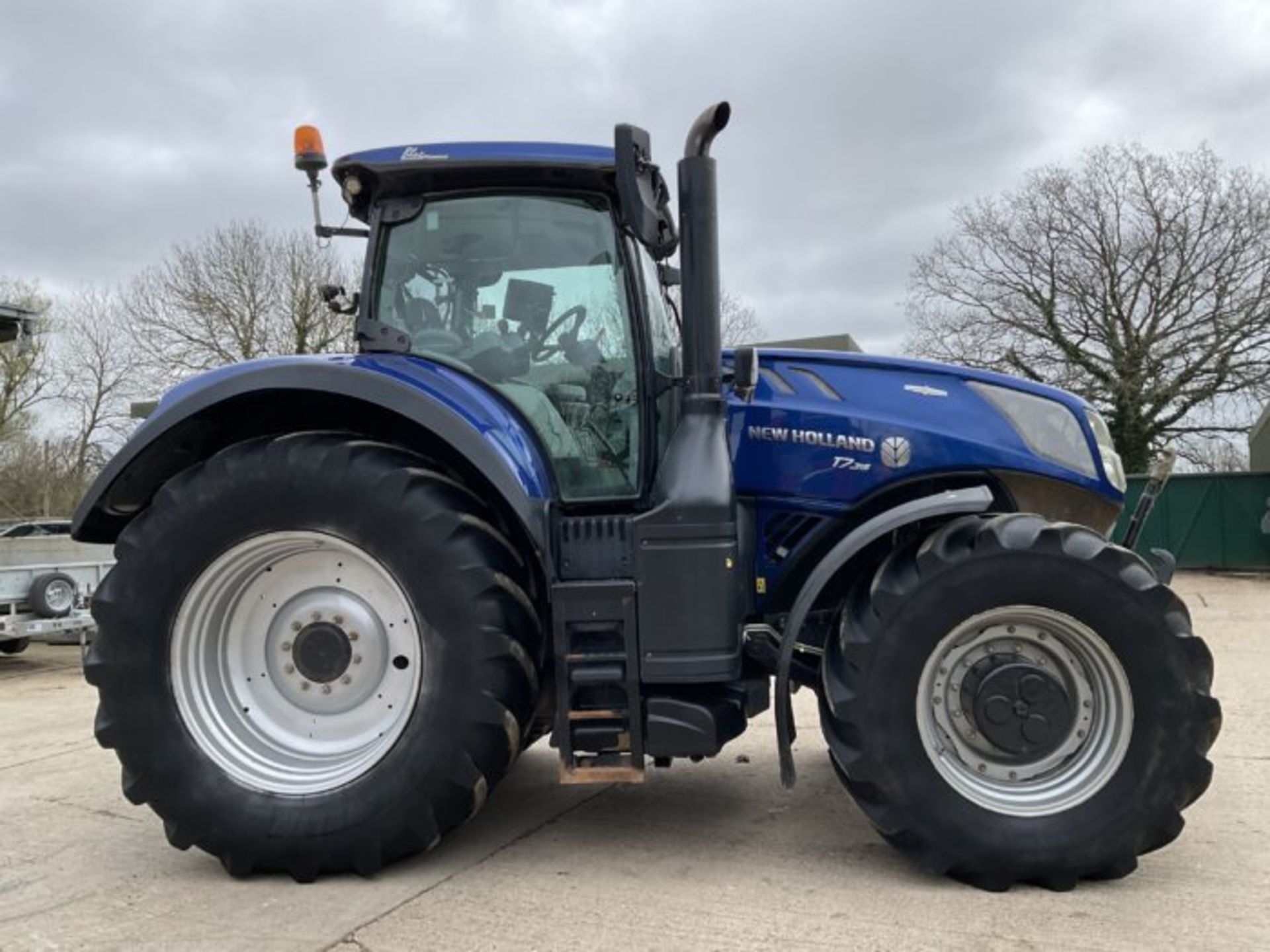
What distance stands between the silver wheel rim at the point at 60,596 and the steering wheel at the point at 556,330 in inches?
284

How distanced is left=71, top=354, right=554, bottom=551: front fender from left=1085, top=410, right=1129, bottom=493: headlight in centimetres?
197

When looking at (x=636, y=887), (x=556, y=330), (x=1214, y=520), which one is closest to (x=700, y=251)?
(x=556, y=330)

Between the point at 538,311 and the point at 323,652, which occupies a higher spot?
the point at 538,311

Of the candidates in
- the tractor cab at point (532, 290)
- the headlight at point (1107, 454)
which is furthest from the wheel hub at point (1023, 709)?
the tractor cab at point (532, 290)

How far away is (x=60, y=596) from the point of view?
8836 millimetres

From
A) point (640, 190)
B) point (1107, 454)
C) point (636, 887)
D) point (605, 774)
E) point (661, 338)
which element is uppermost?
point (640, 190)

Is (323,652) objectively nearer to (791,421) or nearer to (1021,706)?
(791,421)

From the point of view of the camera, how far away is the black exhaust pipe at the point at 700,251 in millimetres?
3307

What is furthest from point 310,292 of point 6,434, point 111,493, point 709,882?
point 709,882

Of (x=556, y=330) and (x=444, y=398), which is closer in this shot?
(x=444, y=398)

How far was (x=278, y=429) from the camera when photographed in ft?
11.9

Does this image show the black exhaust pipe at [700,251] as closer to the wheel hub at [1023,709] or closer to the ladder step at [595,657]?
the ladder step at [595,657]

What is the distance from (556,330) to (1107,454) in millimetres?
2032

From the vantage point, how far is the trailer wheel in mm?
8719
